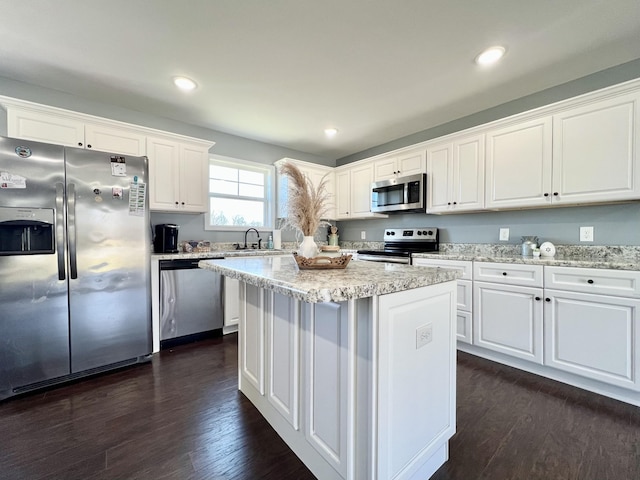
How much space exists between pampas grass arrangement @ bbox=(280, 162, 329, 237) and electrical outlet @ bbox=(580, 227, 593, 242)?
2564mm

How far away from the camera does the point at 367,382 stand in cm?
101

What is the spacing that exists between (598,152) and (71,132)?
4.52m

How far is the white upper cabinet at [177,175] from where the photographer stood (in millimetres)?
2969

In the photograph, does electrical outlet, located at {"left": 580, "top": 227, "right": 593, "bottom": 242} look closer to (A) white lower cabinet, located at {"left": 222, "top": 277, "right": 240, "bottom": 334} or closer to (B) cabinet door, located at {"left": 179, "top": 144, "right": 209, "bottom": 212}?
(A) white lower cabinet, located at {"left": 222, "top": 277, "right": 240, "bottom": 334}

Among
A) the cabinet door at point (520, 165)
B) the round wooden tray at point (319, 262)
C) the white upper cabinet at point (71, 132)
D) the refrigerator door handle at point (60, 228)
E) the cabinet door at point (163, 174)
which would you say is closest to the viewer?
the round wooden tray at point (319, 262)

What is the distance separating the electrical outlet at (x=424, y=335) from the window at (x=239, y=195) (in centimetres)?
316

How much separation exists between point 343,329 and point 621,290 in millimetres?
2119

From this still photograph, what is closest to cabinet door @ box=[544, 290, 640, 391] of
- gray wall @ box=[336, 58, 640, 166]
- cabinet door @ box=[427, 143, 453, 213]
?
cabinet door @ box=[427, 143, 453, 213]

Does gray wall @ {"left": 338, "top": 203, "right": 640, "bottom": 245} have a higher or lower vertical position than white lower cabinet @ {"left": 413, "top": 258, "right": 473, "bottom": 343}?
higher

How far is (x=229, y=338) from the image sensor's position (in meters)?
3.14

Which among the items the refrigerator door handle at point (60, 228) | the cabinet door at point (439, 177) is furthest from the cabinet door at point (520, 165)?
the refrigerator door handle at point (60, 228)

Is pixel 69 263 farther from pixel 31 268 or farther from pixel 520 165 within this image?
pixel 520 165

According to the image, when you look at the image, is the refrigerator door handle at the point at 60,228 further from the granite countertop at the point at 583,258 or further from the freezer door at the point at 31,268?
the granite countertop at the point at 583,258

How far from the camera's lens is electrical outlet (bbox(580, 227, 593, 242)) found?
2.43 meters
